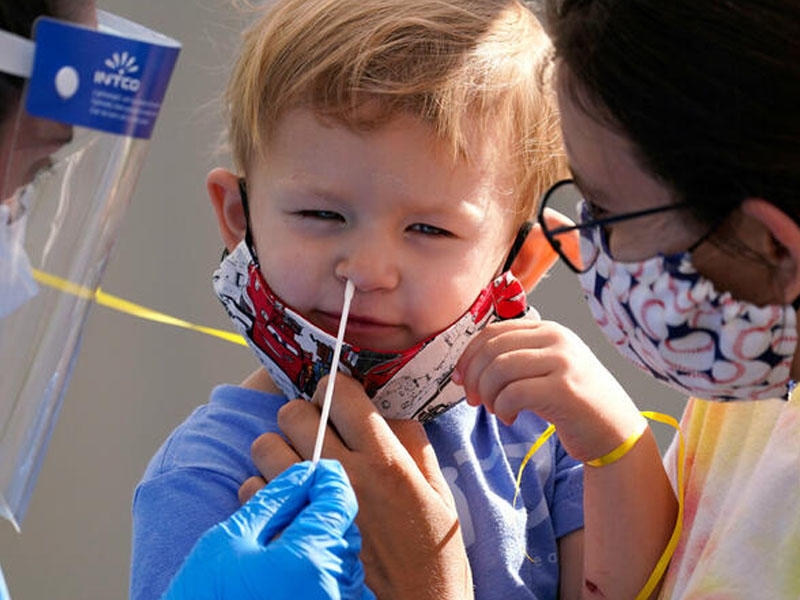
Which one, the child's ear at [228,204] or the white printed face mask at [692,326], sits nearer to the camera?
the white printed face mask at [692,326]

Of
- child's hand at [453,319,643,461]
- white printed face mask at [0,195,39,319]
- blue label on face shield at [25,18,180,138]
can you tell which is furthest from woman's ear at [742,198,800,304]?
white printed face mask at [0,195,39,319]

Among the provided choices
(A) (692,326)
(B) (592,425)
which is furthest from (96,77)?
(B) (592,425)

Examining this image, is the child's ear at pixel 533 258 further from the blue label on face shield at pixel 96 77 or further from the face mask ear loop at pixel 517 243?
the blue label on face shield at pixel 96 77

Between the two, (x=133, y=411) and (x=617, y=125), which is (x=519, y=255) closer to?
(x=617, y=125)

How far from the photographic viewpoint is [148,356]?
3.06 meters

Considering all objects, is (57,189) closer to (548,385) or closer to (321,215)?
(321,215)

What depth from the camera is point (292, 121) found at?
5.68 ft

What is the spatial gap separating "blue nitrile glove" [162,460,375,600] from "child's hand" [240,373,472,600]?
0.85ft

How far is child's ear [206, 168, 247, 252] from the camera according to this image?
1.86m

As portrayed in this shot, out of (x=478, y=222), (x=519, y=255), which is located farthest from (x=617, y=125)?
(x=519, y=255)

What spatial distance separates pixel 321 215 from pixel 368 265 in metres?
0.10

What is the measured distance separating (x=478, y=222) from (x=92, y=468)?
5.39 ft

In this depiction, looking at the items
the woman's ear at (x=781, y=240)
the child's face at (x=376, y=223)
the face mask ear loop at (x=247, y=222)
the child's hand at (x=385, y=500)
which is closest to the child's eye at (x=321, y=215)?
the child's face at (x=376, y=223)

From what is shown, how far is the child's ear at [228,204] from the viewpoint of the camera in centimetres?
186
